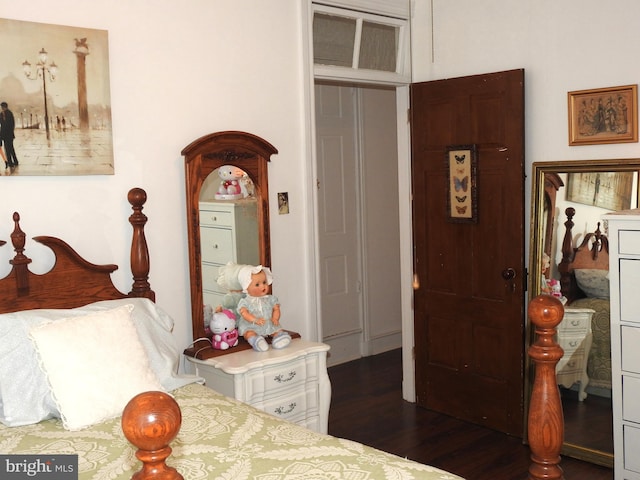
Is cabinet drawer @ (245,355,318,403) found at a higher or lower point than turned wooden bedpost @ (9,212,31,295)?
lower

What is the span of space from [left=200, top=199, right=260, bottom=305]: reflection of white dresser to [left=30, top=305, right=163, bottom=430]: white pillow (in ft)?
2.84

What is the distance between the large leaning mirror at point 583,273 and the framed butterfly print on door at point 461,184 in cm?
38

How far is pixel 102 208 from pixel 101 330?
0.75 meters

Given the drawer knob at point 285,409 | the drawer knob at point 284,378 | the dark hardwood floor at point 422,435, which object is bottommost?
the dark hardwood floor at point 422,435

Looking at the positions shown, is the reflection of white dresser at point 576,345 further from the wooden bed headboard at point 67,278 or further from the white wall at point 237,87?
the wooden bed headboard at point 67,278

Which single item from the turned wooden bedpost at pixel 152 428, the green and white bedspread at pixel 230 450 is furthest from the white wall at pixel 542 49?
the turned wooden bedpost at pixel 152 428

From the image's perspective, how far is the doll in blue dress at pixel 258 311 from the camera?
3.41 metres

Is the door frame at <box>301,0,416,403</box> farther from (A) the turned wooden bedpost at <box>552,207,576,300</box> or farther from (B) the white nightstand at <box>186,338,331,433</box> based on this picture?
(A) the turned wooden bedpost at <box>552,207,576,300</box>

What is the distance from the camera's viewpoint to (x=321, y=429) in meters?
3.50

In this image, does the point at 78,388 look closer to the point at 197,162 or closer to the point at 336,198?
the point at 197,162

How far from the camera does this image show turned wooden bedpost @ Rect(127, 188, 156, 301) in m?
3.14

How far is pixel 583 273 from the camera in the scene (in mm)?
3664

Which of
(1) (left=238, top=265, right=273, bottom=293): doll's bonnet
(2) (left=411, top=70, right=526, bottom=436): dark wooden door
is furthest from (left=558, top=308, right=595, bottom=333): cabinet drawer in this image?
(1) (left=238, top=265, right=273, bottom=293): doll's bonnet

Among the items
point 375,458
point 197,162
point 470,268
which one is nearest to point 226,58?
point 197,162
